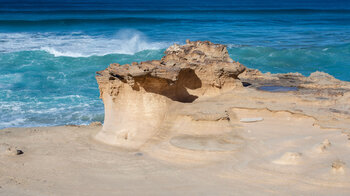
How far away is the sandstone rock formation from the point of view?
586 centimetres

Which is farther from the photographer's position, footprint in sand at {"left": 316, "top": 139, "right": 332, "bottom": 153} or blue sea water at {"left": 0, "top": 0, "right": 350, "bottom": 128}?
blue sea water at {"left": 0, "top": 0, "right": 350, "bottom": 128}

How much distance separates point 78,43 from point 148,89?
53.5 feet

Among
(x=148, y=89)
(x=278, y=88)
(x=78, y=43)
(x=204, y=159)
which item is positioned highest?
(x=78, y=43)

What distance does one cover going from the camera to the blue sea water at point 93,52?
1067 centimetres

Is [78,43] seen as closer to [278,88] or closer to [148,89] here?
[278,88]

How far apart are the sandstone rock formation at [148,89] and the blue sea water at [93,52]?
3.39 m

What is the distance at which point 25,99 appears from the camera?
36.7 ft

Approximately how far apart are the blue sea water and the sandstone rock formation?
3389 mm

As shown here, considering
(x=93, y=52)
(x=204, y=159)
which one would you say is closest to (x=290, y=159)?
(x=204, y=159)

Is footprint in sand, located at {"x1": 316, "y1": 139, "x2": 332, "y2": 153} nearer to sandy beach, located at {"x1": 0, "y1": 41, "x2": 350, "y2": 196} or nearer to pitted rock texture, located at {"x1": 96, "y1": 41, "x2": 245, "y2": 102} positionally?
sandy beach, located at {"x1": 0, "y1": 41, "x2": 350, "y2": 196}

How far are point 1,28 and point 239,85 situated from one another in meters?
24.8

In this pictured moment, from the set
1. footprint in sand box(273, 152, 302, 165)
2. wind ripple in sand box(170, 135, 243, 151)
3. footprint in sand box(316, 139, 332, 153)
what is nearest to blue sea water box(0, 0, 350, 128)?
wind ripple in sand box(170, 135, 243, 151)

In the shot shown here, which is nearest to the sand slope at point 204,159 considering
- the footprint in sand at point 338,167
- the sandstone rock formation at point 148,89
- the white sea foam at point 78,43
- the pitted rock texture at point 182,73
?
the footprint in sand at point 338,167

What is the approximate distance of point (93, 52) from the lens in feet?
61.1
